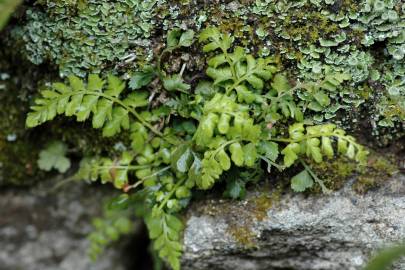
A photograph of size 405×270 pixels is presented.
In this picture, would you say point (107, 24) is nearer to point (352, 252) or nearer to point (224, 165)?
point (224, 165)

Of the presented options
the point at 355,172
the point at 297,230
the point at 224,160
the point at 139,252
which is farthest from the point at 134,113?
the point at 139,252

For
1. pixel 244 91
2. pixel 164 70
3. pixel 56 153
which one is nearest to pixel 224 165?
pixel 244 91

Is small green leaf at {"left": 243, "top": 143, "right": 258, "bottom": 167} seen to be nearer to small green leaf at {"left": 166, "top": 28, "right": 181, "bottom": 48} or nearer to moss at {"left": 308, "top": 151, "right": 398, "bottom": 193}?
moss at {"left": 308, "top": 151, "right": 398, "bottom": 193}

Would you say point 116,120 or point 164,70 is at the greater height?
point 164,70

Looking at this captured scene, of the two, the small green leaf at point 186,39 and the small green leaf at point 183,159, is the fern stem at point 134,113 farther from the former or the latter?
the small green leaf at point 186,39

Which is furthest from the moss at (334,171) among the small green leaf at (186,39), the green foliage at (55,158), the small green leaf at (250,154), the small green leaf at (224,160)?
the green foliage at (55,158)
